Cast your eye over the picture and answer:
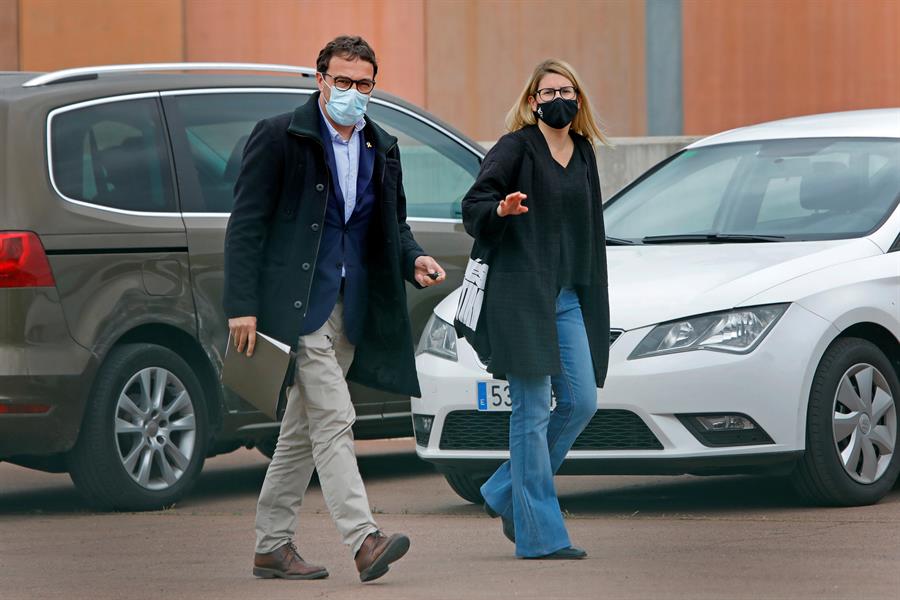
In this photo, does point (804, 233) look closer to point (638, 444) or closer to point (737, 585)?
point (638, 444)

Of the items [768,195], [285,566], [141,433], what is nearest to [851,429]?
[768,195]

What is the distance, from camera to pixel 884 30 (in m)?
16.6

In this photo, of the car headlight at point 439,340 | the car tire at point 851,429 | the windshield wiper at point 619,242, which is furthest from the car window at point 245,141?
the car tire at point 851,429

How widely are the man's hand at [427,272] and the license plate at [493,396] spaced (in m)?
1.31

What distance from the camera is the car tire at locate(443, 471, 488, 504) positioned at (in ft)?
26.9

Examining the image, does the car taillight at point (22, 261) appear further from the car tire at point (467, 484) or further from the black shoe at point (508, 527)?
the black shoe at point (508, 527)

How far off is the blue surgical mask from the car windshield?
2499 millimetres

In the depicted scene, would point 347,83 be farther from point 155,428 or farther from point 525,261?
point 155,428

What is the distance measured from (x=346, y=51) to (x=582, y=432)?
1.99 m

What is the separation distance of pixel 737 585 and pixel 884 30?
450 inches

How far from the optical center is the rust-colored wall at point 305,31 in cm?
1702

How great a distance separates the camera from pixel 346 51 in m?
6.39

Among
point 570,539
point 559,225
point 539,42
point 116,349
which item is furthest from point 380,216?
point 539,42

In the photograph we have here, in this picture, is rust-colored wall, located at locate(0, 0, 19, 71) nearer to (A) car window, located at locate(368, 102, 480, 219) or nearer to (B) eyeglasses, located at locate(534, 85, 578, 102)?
(A) car window, located at locate(368, 102, 480, 219)
